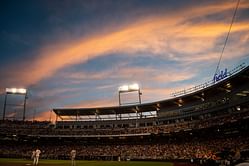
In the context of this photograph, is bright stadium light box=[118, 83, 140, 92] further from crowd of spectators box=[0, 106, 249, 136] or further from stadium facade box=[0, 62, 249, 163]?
crowd of spectators box=[0, 106, 249, 136]

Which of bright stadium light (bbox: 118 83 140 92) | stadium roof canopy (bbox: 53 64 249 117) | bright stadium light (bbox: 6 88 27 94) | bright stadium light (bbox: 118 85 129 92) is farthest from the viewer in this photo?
bright stadium light (bbox: 6 88 27 94)

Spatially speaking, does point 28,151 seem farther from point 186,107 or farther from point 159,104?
point 186,107

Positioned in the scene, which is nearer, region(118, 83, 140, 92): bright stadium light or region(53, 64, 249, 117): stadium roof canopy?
region(53, 64, 249, 117): stadium roof canopy

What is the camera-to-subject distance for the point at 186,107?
67.8m

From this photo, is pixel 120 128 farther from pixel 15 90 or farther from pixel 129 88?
pixel 15 90

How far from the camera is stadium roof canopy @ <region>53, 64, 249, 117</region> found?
48447 millimetres

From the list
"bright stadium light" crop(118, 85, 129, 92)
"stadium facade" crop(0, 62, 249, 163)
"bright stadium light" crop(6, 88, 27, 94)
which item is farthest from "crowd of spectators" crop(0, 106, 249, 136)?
"bright stadium light" crop(118, 85, 129, 92)

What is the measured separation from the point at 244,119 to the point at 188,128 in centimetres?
1682

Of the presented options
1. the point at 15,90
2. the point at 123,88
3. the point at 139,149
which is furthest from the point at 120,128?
the point at 15,90

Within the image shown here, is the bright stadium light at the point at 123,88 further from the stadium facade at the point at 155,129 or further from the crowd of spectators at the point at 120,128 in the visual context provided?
the crowd of spectators at the point at 120,128

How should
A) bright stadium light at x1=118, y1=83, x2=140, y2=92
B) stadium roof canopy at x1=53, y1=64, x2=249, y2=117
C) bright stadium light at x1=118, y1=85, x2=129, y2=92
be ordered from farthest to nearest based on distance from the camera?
bright stadium light at x1=118, y1=85, x2=129, y2=92 < bright stadium light at x1=118, y1=83, x2=140, y2=92 < stadium roof canopy at x1=53, y1=64, x2=249, y2=117

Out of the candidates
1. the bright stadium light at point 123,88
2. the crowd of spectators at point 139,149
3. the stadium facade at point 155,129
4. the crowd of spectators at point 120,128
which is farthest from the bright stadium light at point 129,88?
A: the crowd of spectators at point 139,149

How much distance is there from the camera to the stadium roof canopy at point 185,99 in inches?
1907

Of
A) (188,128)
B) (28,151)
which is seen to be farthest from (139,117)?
(28,151)
